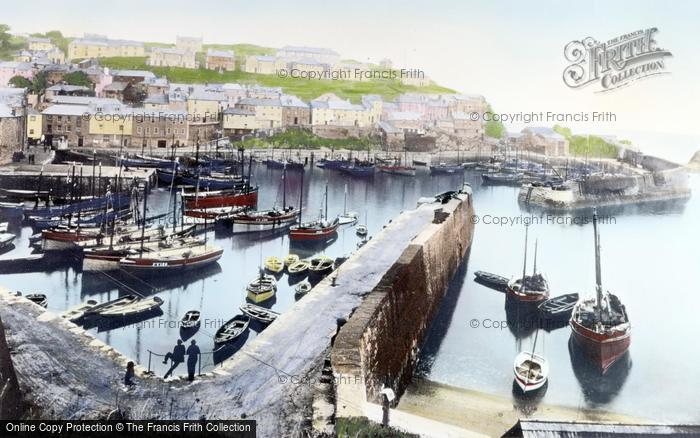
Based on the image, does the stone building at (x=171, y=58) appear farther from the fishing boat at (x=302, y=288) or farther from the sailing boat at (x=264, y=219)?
the fishing boat at (x=302, y=288)

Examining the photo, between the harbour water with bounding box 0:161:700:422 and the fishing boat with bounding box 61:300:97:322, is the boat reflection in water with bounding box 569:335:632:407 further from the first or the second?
the fishing boat with bounding box 61:300:97:322

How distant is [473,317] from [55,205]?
6843 mm

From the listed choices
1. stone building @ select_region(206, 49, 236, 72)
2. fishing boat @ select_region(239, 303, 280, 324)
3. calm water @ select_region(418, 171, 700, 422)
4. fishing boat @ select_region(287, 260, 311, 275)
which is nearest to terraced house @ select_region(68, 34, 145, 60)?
stone building @ select_region(206, 49, 236, 72)

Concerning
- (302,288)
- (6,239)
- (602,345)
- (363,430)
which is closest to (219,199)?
(302,288)

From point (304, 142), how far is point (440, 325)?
808cm

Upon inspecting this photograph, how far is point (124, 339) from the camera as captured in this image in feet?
25.9

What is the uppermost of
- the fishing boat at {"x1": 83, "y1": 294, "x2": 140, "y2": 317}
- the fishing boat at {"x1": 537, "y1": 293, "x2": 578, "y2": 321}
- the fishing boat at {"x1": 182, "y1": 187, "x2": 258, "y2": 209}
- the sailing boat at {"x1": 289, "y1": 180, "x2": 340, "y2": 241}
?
the fishing boat at {"x1": 182, "y1": 187, "x2": 258, "y2": 209}

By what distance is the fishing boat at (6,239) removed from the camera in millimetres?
8969

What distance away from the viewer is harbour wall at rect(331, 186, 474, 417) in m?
5.20

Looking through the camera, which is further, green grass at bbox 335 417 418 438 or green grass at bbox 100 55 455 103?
green grass at bbox 100 55 455 103

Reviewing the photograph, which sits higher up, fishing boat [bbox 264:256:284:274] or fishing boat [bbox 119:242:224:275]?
fishing boat [bbox 119:242:224:275]

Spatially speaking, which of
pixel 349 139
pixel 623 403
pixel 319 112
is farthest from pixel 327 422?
pixel 349 139

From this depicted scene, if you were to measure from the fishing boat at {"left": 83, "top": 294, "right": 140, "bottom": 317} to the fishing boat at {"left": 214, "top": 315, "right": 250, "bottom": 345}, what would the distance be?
55.4 inches

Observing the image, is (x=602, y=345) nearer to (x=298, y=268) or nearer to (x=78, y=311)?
(x=298, y=268)
